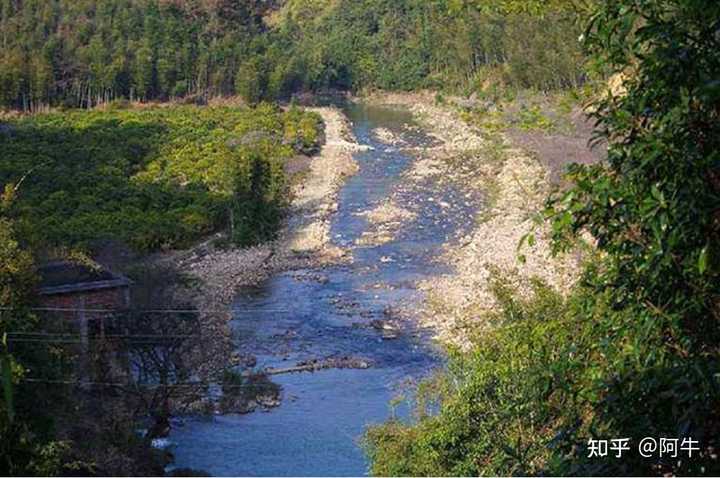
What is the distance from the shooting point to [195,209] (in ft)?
71.2

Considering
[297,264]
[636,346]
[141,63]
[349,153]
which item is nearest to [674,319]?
[636,346]

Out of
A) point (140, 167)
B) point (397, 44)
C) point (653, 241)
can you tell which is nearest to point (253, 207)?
point (140, 167)

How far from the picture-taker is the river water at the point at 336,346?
1025 cm

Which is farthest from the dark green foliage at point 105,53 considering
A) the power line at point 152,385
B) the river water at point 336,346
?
the power line at point 152,385

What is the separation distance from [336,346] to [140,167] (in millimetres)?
16549

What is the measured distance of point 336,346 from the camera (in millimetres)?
13727

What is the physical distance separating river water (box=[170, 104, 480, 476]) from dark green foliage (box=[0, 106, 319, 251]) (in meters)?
2.81

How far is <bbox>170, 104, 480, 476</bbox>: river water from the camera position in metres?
10.2

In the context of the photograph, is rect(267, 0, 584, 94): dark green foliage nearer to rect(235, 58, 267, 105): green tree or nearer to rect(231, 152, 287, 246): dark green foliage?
rect(235, 58, 267, 105): green tree

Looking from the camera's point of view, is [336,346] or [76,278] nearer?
[76,278]

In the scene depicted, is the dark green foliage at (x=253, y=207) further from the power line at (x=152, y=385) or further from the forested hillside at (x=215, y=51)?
the forested hillside at (x=215, y=51)

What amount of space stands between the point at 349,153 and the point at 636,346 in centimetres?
2881

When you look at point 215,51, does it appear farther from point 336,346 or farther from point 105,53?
point 336,346

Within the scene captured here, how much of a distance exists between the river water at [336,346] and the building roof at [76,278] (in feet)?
6.43
